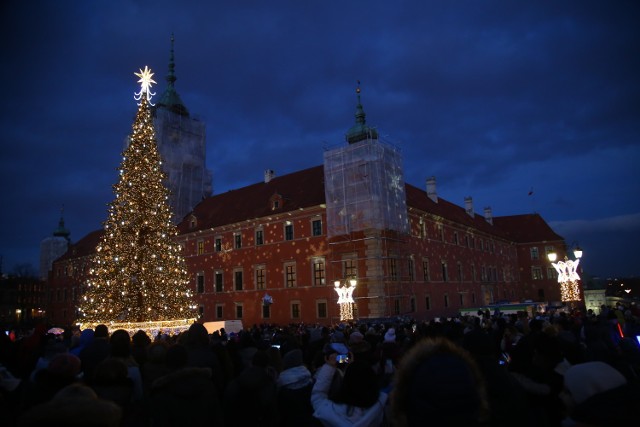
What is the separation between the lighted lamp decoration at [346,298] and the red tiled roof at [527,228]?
40906 mm

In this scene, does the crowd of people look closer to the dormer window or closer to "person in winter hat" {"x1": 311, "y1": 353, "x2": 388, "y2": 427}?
"person in winter hat" {"x1": 311, "y1": 353, "x2": 388, "y2": 427}

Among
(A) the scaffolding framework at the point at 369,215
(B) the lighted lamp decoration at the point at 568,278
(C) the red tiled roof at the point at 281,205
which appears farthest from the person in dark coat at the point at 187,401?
(C) the red tiled roof at the point at 281,205

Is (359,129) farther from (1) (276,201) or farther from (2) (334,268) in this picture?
(2) (334,268)

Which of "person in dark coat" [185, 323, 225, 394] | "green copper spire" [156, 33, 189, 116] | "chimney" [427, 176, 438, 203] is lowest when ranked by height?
"person in dark coat" [185, 323, 225, 394]

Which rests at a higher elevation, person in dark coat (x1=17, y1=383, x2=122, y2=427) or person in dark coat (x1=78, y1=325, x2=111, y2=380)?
person in dark coat (x1=17, y1=383, x2=122, y2=427)

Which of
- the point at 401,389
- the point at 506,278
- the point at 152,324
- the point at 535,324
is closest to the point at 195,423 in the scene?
the point at 401,389

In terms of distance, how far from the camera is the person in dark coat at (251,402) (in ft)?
14.7

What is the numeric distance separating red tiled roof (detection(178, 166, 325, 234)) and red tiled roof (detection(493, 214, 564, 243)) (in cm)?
3630

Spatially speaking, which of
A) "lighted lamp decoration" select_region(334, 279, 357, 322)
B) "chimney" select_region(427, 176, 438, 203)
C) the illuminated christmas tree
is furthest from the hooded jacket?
"chimney" select_region(427, 176, 438, 203)

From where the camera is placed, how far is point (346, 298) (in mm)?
28203

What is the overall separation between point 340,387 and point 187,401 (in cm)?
137

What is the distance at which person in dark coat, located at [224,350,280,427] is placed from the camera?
449 cm

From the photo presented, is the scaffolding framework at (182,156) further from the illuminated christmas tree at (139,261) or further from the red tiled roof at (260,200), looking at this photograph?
the illuminated christmas tree at (139,261)

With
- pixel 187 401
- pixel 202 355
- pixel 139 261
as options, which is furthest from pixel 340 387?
pixel 139 261
